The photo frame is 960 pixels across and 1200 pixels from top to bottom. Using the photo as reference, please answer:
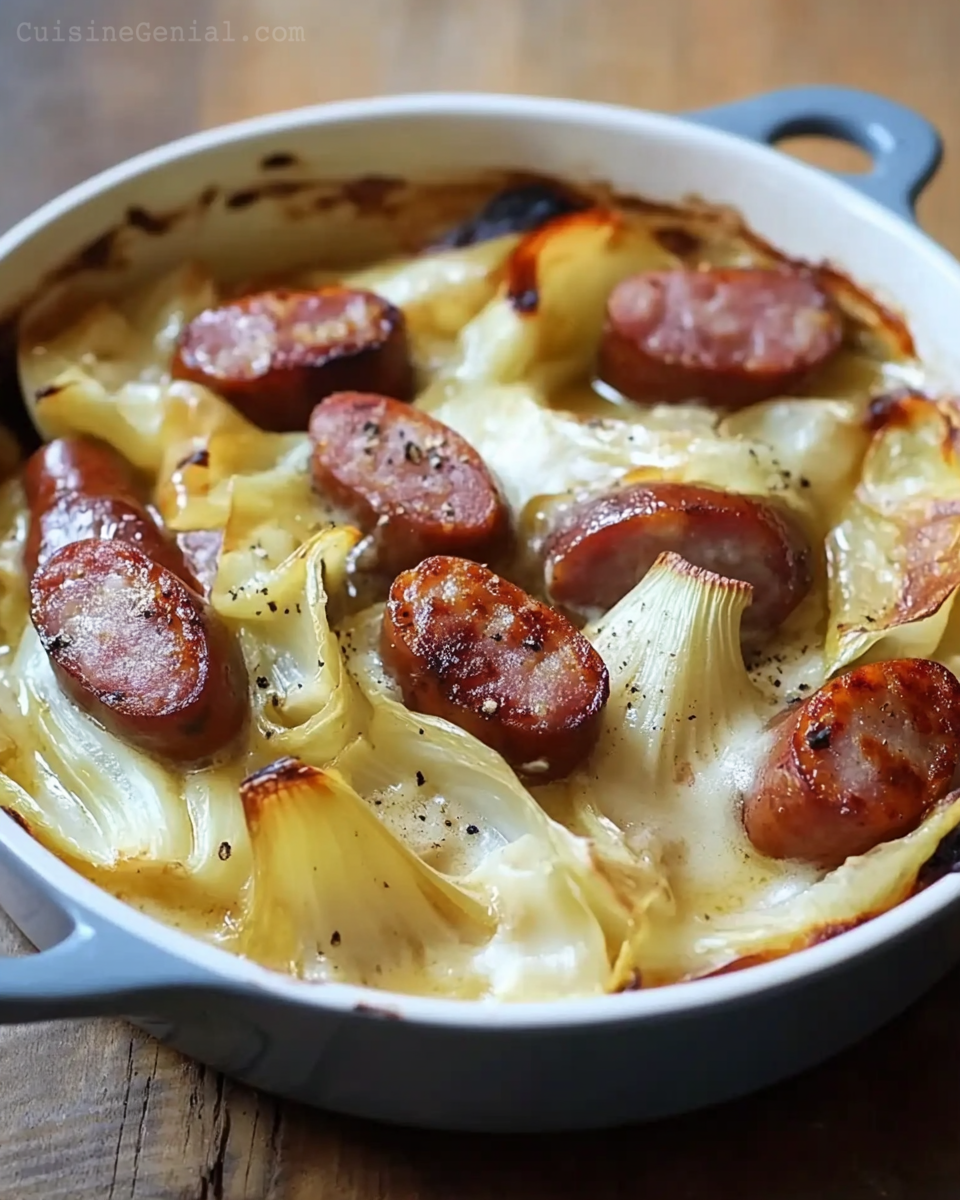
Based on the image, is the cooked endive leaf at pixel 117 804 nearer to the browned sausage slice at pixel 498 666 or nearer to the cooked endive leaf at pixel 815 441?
the browned sausage slice at pixel 498 666

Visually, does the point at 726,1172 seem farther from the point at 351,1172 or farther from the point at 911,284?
the point at 911,284

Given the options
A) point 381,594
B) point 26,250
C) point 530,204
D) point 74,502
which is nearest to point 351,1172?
point 381,594

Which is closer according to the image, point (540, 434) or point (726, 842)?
point (726, 842)

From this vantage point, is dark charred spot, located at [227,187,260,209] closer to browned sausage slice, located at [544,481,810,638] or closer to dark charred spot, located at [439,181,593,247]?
dark charred spot, located at [439,181,593,247]

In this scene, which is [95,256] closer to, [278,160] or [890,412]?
[278,160]

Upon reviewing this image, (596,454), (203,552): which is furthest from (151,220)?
(596,454)

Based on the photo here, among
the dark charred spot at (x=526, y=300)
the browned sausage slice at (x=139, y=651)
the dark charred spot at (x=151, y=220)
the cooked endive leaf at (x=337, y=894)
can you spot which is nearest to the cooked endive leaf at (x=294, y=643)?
the browned sausage slice at (x=139, y=651)
